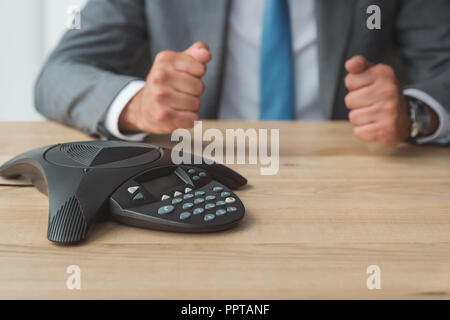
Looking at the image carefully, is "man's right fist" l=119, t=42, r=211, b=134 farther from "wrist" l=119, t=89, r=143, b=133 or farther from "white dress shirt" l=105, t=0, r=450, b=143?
"white dress shirt" l=105, t=0, r=450, b=143

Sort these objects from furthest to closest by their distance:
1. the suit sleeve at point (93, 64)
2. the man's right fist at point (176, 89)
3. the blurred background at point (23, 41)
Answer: the blurred background at point (23, 41) → the suit sleeve at point (93, 64) → the man's right fist at point (176, 89)

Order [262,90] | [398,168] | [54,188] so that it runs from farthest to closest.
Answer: [262,90], [398,168], [54,188]

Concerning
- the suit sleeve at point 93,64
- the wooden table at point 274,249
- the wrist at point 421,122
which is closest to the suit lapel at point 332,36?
the wrist at point 421,122

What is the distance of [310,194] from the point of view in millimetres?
563

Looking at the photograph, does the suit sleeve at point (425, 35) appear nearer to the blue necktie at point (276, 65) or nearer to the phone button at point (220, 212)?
the blue necktie at point (276, 65)

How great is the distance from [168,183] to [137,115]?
366 millimetres

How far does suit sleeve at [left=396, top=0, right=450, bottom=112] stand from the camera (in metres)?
1.20

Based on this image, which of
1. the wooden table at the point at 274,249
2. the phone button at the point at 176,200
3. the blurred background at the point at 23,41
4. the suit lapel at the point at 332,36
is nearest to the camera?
the wooden table at the point at 274,249

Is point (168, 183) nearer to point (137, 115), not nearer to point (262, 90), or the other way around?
point (137, 115)

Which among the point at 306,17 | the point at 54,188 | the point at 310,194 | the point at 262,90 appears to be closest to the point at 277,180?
the point at 310,194

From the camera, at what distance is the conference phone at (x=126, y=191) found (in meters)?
0.43

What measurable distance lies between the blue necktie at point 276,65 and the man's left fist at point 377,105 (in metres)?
0.36

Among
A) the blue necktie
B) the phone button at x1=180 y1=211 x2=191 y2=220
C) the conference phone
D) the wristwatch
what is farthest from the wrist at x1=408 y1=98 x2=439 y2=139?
the phone button at x1=180 y1=211 x2=191 y2=220

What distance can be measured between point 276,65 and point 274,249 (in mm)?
833
